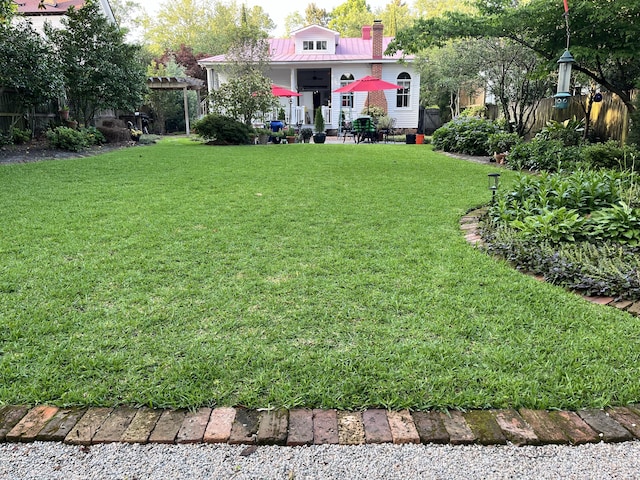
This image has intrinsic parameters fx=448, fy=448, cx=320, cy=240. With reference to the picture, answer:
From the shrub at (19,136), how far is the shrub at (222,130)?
179 inches

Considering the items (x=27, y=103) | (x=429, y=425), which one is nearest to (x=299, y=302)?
(x=429, y=425)

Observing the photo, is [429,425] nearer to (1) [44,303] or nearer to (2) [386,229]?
(1) [44,303]

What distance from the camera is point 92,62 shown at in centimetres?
1278

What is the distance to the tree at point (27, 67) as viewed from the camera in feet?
32.4

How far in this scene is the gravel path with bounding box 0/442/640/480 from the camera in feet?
5.08

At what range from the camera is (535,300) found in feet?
9.24

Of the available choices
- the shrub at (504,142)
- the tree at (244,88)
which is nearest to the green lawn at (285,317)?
the shrub at (504,142)

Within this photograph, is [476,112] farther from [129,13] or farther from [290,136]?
Result: [129,13]

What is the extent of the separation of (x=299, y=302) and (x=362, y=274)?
0.64 meters

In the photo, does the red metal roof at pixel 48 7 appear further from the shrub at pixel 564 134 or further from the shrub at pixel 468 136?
the shrub at pixel 564 134

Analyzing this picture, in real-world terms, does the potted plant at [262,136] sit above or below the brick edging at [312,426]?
above

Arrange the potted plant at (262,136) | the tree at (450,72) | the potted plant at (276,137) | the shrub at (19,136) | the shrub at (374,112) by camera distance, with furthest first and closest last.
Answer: the shrub at (374,112) → the potted plant at (276,137) → the potted plant at (262,136) → the tree at (450,72) → the shrub at (19,136)

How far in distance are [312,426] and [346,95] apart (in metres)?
21.1

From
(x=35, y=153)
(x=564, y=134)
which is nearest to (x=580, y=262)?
(x=564, y=134)
